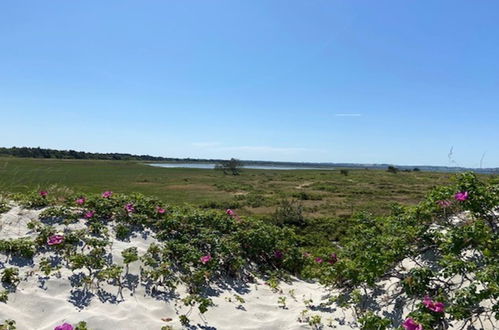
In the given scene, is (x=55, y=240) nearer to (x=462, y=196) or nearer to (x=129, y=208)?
(x=129, y=208)

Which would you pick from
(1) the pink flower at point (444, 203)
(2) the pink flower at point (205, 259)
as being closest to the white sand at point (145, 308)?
(2) the pink flower at point (205, 259)

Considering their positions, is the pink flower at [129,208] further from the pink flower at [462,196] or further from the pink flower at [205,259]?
the pink flower at [462,196]

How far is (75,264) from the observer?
4348 mm

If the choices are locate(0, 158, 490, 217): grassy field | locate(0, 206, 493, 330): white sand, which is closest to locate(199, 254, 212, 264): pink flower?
locate(0, 206, 493, 330): white sand

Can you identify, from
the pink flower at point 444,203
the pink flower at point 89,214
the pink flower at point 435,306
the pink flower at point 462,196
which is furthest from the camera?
the pink flower at point 89,214

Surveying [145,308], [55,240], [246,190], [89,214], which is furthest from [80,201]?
[246,190]

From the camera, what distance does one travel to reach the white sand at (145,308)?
3.57 meters

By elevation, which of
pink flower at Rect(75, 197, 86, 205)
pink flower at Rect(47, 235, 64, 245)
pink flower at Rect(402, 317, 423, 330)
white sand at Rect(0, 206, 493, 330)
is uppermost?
pink flower at Rect(75, 197, 86, 205)

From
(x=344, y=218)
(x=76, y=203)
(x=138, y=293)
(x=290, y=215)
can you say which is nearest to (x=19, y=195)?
(x=76, y=203)

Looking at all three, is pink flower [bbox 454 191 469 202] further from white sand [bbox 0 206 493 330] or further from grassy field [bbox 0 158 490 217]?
grassy field [bbox 0 158 490 217]

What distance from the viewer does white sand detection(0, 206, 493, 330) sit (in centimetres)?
357

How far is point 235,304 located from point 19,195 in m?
4.57

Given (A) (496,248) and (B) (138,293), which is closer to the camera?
(A) (496,248)

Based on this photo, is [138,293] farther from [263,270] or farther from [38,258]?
[263,270]
